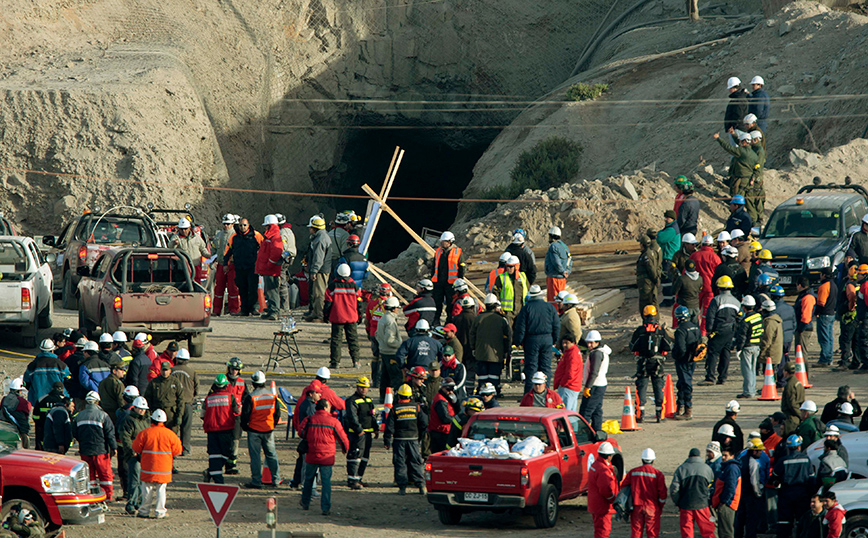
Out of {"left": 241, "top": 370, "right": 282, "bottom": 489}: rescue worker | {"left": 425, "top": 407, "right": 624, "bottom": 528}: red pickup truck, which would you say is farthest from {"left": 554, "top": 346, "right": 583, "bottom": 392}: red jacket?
{"left": 241, "top": 370, "right": 282, "bottom": 489}: rescue worker

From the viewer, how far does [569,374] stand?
636 inches

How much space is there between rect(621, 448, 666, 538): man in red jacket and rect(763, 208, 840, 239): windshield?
12.6 metres

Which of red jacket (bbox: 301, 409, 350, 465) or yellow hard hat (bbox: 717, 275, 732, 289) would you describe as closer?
red jacket (bbox: 301, 409, 350, 465)

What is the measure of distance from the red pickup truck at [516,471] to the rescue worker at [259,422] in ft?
8.34

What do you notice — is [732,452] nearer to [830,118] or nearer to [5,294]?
[5,294]

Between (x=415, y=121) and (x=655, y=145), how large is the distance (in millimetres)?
11425

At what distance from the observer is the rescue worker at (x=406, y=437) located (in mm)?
14609

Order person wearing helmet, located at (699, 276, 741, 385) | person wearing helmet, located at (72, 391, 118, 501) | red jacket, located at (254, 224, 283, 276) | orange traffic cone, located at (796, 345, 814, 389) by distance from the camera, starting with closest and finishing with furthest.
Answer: person wearing helmet, located at (72, 391, 118, 501) → orange traffic cone, located at (796, 345, 814, 389) → person wearing helmet, located at (699, 276, 741, 385) → red jacket, located at (254, 224, 283, 276)

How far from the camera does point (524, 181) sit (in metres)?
35.2

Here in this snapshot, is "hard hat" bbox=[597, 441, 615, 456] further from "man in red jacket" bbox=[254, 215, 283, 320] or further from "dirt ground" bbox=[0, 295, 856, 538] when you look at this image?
"man in red jacket" bbox=[254, 215, 283, 320]

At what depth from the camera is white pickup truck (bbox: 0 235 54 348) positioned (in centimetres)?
2025

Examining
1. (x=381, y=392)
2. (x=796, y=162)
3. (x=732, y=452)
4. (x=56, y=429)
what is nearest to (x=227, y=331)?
(x=381, y=392)

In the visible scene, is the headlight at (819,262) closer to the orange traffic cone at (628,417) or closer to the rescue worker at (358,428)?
the orange traffic cone at (628,417)

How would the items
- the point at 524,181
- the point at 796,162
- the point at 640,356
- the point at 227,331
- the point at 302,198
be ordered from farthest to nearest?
1. the point at 302,198
2. the point at 524,181
3. the point at 796,162
4. the point at 227,331
5. the point at 640,356
